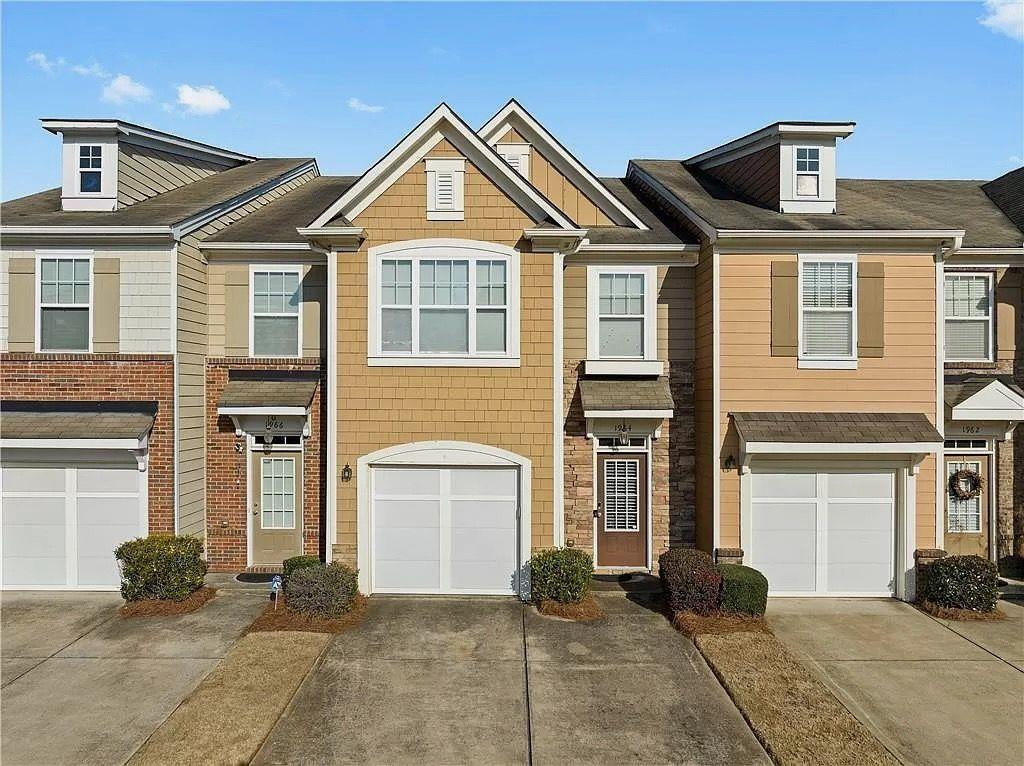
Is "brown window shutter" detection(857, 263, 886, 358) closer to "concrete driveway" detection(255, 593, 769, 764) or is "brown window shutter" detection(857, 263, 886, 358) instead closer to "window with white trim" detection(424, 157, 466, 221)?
"concrete driveway" detection(255, 593, 769, 764)

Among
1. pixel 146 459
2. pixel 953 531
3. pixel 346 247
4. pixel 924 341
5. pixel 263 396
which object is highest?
pixel 346 247

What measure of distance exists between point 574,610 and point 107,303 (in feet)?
33.4

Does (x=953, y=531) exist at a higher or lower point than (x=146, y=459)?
lower

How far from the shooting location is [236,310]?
12461 millimetres

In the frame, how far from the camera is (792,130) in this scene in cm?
1250

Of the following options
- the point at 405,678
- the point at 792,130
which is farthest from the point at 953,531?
the point at 405,678

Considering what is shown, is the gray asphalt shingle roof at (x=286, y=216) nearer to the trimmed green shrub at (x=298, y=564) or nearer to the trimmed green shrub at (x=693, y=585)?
the trimmed green shrub at (x=298, y=564)

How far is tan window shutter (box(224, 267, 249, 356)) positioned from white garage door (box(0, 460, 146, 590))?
292cm

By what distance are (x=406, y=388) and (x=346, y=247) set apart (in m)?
2.76

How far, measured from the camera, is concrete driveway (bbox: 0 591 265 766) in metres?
6.86

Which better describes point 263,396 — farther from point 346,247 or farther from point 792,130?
point 792,130

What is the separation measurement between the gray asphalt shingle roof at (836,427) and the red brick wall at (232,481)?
8.26 metres

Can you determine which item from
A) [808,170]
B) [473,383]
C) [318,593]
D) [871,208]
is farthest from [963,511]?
[318,593]

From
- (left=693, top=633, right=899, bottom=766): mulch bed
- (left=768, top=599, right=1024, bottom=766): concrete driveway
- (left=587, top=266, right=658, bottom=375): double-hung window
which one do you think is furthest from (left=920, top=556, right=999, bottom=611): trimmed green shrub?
(left=587, top=266, right=658, bottom=375): double-hung window
